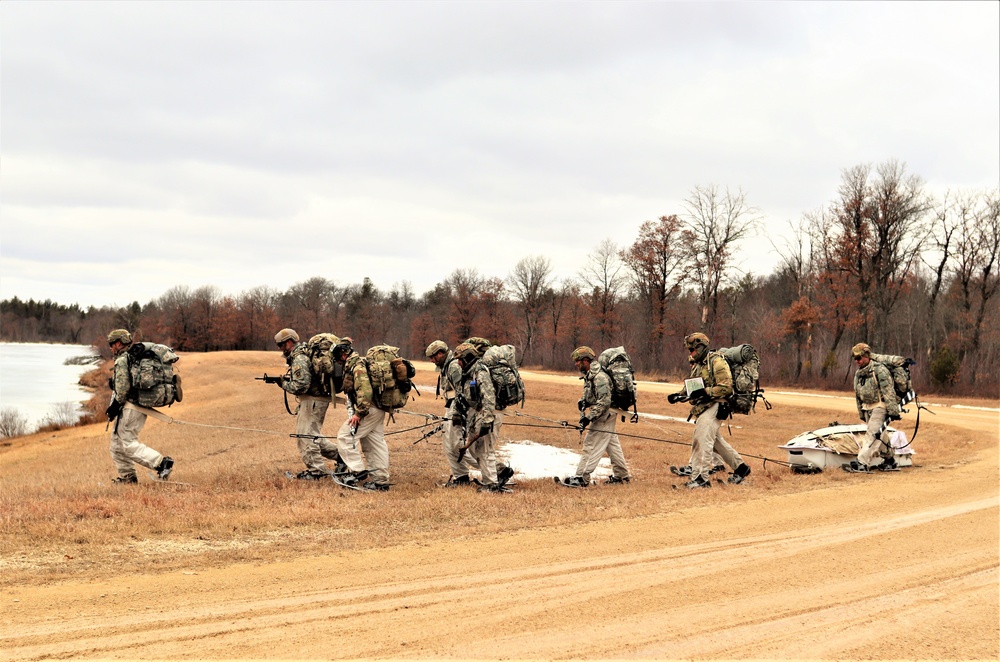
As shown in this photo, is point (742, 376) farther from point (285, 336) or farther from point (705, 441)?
point (285, 336)

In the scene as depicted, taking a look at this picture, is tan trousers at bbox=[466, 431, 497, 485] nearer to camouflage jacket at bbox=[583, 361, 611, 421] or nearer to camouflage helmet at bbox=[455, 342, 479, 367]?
camouflage helmet at bbox=[455, 342, 479, 367]

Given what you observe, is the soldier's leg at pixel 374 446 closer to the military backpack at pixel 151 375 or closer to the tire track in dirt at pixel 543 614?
the military backpack at pixel 151 375

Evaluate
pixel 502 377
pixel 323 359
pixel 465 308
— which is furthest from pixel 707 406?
pixel 465 308

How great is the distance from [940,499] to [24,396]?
5742 cm

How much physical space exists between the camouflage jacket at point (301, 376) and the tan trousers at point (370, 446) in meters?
1.13

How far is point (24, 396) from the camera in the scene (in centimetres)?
5459

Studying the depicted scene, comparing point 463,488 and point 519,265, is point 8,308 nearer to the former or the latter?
point 519,265

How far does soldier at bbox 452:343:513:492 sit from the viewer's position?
12.4 meters

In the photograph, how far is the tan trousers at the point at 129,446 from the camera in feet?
40.5

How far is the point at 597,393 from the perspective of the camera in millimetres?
12906

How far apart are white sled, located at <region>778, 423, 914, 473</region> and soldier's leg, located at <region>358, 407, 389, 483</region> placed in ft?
26.0

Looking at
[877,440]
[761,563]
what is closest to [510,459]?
[877,440]

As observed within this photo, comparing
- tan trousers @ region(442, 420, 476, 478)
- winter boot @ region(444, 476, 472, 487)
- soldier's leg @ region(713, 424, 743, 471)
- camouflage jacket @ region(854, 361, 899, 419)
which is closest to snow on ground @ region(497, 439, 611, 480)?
winter boot @ region(444, 476, 472, 487)

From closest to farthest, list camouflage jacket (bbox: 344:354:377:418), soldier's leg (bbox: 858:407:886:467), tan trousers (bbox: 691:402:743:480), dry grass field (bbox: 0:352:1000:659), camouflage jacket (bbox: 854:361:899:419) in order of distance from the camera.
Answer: dry grass field (bbox: 0:352:1000:659) < camouflage jacket (bbox: 344:354:377:418) < tan trousers (bbox: 691:402:743:480) < camouflage jacket (bbox: 854:361:899:419) < soldier's leg (bbox: 858:407:886:467)
